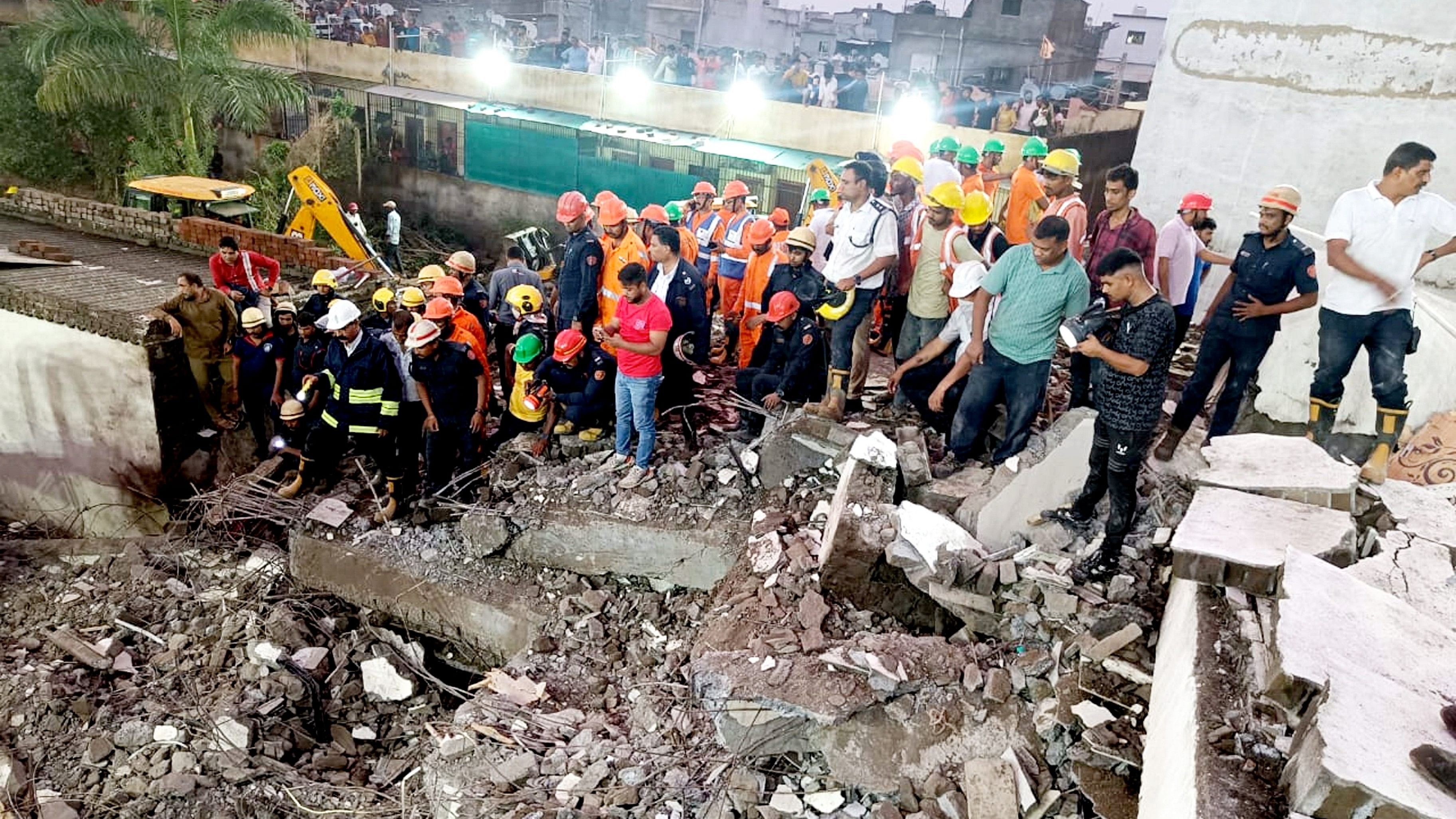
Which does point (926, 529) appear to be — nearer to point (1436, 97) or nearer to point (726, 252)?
point (726, 252)

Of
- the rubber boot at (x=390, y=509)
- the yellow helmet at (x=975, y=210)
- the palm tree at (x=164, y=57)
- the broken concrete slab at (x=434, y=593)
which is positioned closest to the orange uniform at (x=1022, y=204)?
the yellow helmet at (x=975, y=210)

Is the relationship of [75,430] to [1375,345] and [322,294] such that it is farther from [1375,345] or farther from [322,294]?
[1375,345]

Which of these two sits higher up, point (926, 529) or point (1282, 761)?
point (1282, 761)

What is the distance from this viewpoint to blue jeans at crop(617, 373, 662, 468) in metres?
5.99

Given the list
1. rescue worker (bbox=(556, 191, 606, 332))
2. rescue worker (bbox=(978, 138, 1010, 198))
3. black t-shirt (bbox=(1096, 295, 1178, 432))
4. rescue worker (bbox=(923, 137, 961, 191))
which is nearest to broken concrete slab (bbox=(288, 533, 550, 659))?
rescue worker (bbox=(556, 191, 606, 332))

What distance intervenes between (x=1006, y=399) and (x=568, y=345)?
305 centimetres

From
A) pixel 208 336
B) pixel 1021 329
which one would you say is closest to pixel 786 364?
pixel 1021 329

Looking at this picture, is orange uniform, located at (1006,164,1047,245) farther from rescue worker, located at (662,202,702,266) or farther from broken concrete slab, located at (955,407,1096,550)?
rescue worker, located at (662,202,702,266)

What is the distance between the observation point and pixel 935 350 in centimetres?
571

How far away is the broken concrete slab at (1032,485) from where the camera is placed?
4.72 metres

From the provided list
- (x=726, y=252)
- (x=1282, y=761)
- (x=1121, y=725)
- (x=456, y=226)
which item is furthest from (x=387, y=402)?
(x=456, y=226)

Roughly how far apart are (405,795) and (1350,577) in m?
4.38

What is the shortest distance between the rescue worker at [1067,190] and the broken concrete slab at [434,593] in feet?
13.7

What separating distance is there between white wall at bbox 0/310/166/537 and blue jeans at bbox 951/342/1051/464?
710cm
